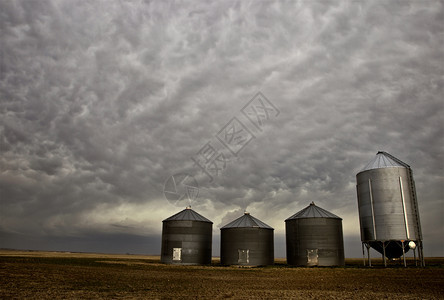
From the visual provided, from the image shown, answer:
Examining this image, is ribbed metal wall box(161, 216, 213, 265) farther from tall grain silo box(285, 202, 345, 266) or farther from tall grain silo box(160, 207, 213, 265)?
tall grain silo box(285, 202, 345, 266)

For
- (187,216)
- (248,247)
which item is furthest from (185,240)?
(248,247)

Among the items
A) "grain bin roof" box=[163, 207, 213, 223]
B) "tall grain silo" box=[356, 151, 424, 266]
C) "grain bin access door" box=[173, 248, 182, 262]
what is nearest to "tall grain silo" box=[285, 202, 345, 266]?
"tall grain silo" box=[356, 151, 424, 266]

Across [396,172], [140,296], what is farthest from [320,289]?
[396,172]

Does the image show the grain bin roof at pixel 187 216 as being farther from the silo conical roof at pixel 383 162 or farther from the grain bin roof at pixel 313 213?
the silo conical roof at pixel 383 162

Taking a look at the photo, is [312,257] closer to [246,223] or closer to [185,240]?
[246,223]

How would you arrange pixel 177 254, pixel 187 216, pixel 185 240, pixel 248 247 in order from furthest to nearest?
1. pixel 187 216
2. pixel 185 240
3. pixel 177 254
4. pixel 248 247

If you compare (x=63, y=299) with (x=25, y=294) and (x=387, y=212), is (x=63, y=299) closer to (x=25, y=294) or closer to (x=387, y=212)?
(x=25, y=294)

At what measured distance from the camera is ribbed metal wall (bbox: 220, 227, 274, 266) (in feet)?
157

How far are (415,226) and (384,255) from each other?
5.27 meters

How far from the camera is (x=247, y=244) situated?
48.0m

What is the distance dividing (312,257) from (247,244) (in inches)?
364

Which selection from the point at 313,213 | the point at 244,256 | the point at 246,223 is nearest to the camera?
the point at 244,256

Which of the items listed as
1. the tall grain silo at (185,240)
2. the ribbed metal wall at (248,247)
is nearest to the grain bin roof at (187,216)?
the tall grain silo at (185,240)

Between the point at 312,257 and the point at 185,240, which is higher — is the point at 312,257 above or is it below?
below
